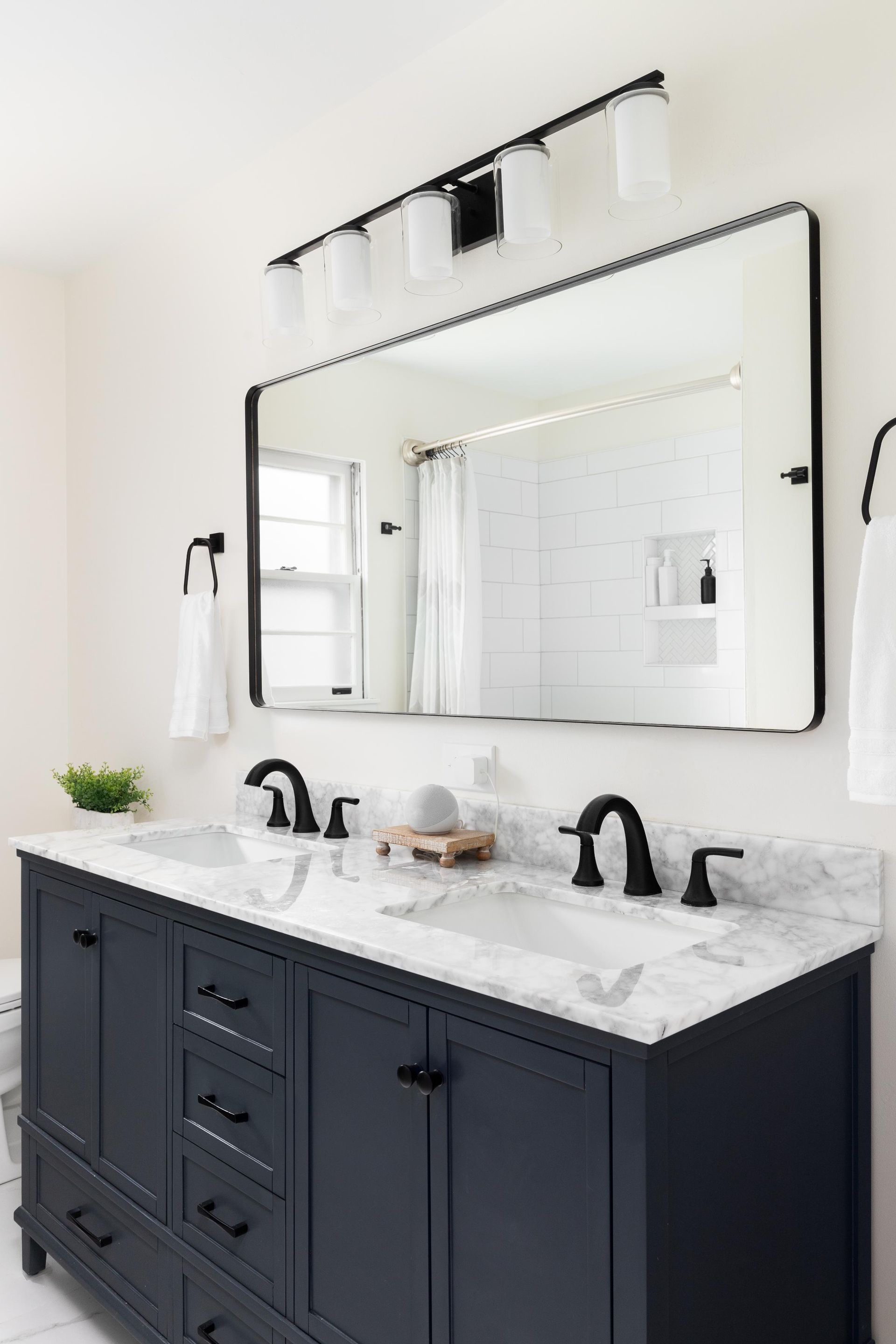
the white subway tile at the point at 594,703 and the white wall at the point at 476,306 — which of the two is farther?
the white subway tile at the point at 594,703

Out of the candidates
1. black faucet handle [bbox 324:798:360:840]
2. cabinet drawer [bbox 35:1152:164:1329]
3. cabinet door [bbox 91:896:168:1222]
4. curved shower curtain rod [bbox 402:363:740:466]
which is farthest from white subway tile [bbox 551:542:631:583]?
cabinet drawer [bbox 35:1152:164:1329]

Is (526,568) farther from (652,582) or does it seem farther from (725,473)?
(725,473)

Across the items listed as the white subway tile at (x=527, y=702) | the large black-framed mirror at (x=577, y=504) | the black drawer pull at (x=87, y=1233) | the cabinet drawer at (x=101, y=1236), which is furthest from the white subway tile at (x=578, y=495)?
the black drawer pull at (x=87, y=1233)

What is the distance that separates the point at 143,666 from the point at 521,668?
1483 mm

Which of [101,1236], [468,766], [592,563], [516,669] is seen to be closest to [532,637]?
[516,669]

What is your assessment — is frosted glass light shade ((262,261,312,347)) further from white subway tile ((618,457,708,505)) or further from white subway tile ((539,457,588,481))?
white subway tile ((618,457,708,505))

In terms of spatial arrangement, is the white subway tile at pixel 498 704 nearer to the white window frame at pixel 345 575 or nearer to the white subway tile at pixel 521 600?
the white subway tile at pixel 521 600

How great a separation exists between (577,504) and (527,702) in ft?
1.22

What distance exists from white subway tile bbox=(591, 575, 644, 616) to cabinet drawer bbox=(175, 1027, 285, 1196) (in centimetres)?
92

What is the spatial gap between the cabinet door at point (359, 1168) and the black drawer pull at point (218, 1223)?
0.15 metres

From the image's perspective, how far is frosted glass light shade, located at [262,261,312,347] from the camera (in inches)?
86.5

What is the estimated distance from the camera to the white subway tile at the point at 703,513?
155 cm

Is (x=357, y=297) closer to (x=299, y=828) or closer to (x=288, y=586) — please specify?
(x=288, y=586)

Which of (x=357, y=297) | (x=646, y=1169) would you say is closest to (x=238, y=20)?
(x=357, y=297)
